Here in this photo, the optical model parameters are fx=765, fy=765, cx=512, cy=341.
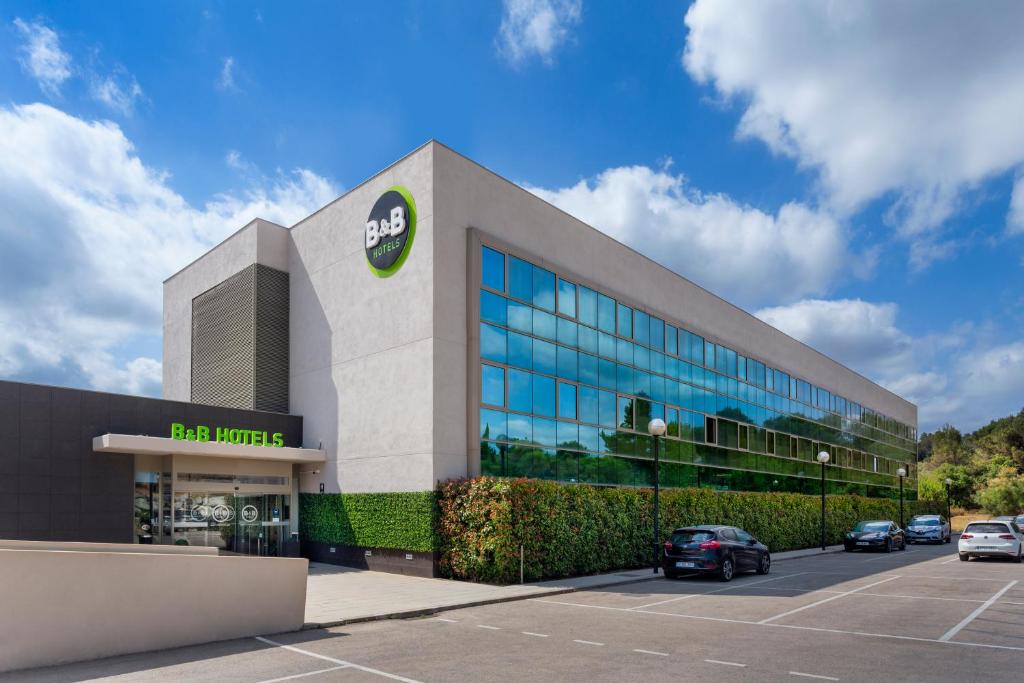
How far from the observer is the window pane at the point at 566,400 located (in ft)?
78.1

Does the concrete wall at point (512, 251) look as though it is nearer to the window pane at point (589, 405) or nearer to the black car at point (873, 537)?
the window pane at point (589, 405)

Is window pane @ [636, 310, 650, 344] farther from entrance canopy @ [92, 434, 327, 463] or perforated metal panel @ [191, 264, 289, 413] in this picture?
perforated metal panel @ [191, 264, 289, 413]

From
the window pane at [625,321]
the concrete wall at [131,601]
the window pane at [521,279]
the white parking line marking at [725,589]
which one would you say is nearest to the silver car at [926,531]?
the white parking line marking at [725,589]

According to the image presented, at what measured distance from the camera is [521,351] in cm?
2264

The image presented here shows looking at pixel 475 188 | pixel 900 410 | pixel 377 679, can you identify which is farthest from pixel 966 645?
pixel 900 410

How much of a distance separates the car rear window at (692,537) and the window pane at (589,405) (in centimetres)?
558

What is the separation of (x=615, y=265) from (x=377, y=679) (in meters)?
21.2

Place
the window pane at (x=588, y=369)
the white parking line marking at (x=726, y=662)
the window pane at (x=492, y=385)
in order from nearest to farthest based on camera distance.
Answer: the white parking line marking at (x=726, y=662) < the window pane at (x=492, y=385) < the window pane at (x=588, y=369)

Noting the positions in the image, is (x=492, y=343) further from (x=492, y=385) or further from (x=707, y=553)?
(x=707, y=553)

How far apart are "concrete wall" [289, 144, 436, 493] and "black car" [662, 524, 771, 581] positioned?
6697 millimetres

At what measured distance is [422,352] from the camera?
20.7m

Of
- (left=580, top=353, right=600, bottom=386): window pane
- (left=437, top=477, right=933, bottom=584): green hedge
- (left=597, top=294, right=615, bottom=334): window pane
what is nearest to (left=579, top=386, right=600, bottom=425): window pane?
(left=580, top=353, right=600, bottom=386): window pane

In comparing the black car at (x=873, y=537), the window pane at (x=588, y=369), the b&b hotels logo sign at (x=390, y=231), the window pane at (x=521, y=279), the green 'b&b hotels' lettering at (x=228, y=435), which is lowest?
the black car at (x=873, y=537)

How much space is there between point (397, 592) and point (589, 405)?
409 inches
